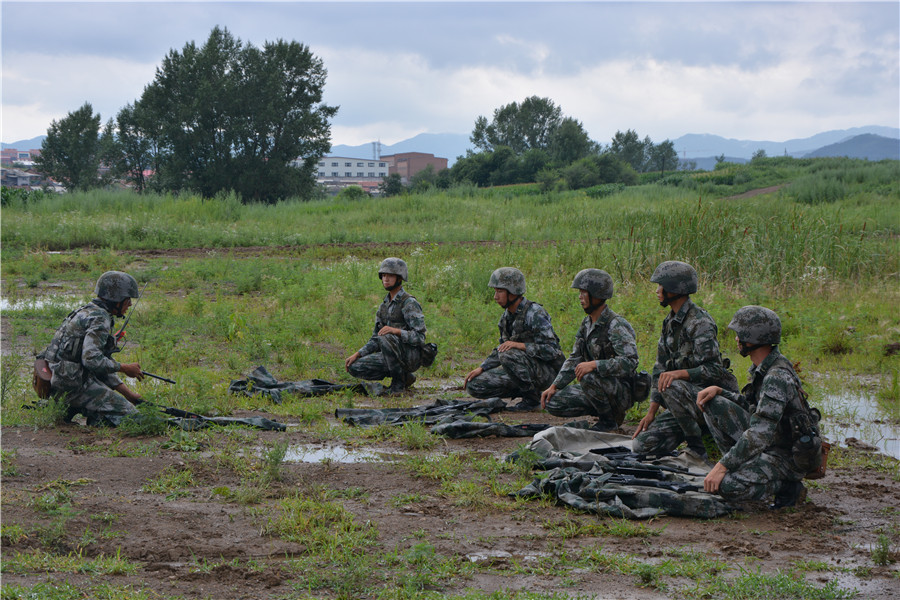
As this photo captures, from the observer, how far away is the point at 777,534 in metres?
5.07

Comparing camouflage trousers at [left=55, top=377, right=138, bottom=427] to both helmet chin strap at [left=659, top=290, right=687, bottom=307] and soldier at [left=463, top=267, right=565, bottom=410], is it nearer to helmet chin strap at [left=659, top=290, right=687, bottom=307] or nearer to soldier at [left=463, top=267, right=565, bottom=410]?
soldier at [left=463, top=267, right=565, bottom=410]

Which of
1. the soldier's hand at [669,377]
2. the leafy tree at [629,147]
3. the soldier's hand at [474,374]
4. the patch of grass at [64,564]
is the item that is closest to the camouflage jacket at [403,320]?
the soldier's hand at [474,374]

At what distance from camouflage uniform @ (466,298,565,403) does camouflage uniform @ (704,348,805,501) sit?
10.2 ft

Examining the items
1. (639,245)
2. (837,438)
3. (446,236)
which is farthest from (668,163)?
(837,438)

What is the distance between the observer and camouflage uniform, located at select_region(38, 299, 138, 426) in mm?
7043

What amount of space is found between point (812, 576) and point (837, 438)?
3.79 m

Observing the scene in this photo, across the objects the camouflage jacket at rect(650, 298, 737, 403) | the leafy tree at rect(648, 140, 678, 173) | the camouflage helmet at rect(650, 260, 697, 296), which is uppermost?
the leafy tree at rect(648, 140, 678, 173)

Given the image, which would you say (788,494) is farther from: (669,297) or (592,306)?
(592,306)

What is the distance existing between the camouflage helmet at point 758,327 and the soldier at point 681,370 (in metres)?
0.80

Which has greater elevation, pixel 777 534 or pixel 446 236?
pixel 446 236

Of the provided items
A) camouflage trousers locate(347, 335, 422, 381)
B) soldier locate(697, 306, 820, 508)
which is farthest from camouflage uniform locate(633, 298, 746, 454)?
camouflage trousers locate(347, 335, 422, 381)

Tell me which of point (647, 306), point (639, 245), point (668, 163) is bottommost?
point (647, 306)

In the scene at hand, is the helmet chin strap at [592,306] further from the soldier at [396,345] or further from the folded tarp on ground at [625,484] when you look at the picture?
the soldier at [396,345]

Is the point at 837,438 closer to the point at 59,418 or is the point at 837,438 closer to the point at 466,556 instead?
Answer: the point at 466,556
